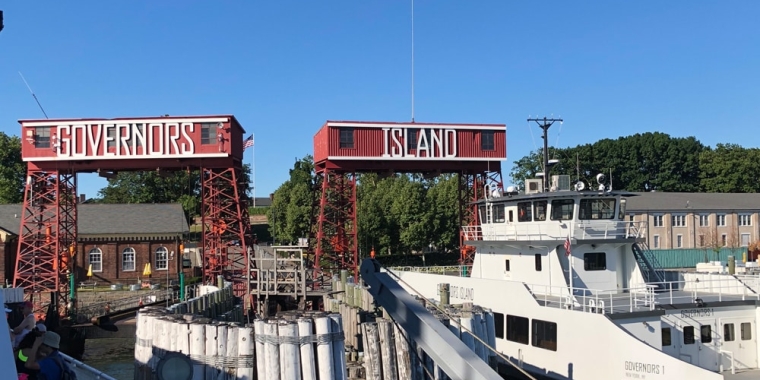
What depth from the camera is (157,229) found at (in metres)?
46.6

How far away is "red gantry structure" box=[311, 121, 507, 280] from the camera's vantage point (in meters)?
34.3

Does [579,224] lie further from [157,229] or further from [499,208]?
[157,229]

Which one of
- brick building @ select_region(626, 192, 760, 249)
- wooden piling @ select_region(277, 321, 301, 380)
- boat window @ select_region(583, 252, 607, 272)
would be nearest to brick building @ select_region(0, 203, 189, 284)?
boat window @ select_region(583, 252, 607, 272)

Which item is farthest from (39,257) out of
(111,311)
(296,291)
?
(296,291)

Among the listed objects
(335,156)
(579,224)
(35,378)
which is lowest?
(35,378)

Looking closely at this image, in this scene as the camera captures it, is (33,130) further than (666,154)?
No

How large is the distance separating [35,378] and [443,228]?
49387mm

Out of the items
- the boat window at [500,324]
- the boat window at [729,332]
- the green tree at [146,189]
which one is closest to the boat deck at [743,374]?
the boat window at [729,332]

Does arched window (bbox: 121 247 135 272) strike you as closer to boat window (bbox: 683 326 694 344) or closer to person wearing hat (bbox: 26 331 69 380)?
boat window (bbox: 683 326 694 344)

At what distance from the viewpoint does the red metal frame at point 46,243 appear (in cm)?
3322

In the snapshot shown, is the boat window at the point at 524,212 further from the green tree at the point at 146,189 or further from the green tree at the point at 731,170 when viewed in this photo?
the green tree at the point at 731,170

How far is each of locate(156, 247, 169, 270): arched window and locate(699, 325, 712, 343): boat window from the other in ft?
126

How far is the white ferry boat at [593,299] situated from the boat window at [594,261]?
32 millimetres

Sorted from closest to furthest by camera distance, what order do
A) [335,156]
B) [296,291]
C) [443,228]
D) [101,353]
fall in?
1. [296,291]
2. [101,353]
3. [335,156]
4. [443,228]
